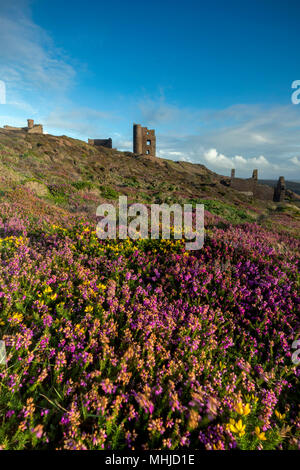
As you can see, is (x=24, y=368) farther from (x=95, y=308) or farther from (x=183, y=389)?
(x=183, y=389)

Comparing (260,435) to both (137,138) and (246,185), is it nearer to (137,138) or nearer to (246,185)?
(246,185)

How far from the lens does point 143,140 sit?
245ft

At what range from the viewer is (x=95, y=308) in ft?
10.4

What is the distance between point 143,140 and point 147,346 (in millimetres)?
79812

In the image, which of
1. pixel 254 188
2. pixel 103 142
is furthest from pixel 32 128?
pixel 254 188

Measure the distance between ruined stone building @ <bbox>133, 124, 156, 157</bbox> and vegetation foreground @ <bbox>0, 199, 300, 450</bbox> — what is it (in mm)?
73766

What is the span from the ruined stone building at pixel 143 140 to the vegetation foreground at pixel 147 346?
73766 mm

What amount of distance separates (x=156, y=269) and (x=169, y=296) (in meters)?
0.72

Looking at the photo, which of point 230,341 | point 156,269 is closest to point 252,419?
point 230,341

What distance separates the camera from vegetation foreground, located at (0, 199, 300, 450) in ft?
5.97

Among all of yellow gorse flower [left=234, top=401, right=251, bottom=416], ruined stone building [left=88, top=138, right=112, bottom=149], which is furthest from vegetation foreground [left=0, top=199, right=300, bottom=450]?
ruined stone building [left=88, top=138, right=112, bottom=149]

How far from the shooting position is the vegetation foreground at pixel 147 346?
1.82 meters
